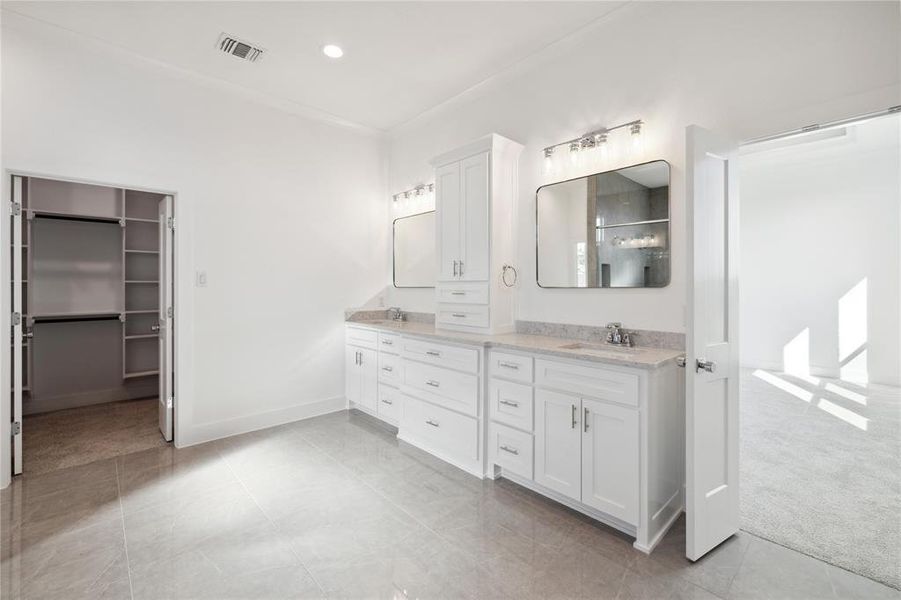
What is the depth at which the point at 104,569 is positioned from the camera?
6.10 ft

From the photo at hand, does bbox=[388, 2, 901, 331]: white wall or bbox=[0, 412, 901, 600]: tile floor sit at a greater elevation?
bbox=[388, 2, 901, 331]: white wall

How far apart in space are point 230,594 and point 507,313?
2316mm

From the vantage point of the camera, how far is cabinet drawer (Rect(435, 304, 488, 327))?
3186 millimetres

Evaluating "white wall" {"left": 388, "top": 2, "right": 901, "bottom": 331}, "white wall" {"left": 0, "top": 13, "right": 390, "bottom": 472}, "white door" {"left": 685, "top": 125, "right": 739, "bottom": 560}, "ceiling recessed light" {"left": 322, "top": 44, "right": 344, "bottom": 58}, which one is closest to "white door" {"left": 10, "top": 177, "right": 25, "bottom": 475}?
"white wall" {"left": 0, "top": 13, "right": 390, "bottom": 472}

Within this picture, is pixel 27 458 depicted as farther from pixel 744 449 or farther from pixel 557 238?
pixel 744 449

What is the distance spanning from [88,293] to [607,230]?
508cm

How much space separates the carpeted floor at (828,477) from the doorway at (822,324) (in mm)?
12

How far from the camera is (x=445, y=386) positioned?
3.02 m

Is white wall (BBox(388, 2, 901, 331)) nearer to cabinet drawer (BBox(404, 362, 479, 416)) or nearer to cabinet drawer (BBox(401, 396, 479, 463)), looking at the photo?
cabinet drawer (BBox(404, 362, 479, 416))

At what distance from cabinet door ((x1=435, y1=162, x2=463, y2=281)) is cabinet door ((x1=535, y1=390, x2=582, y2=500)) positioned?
1420 mm

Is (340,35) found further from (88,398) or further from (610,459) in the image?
(88,398)

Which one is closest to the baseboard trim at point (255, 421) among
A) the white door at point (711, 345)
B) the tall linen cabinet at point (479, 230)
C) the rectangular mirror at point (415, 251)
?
the rectangular mirror at point (415, 251)

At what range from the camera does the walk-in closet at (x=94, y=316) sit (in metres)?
3.52

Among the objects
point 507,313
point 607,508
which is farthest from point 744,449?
point 507,313
